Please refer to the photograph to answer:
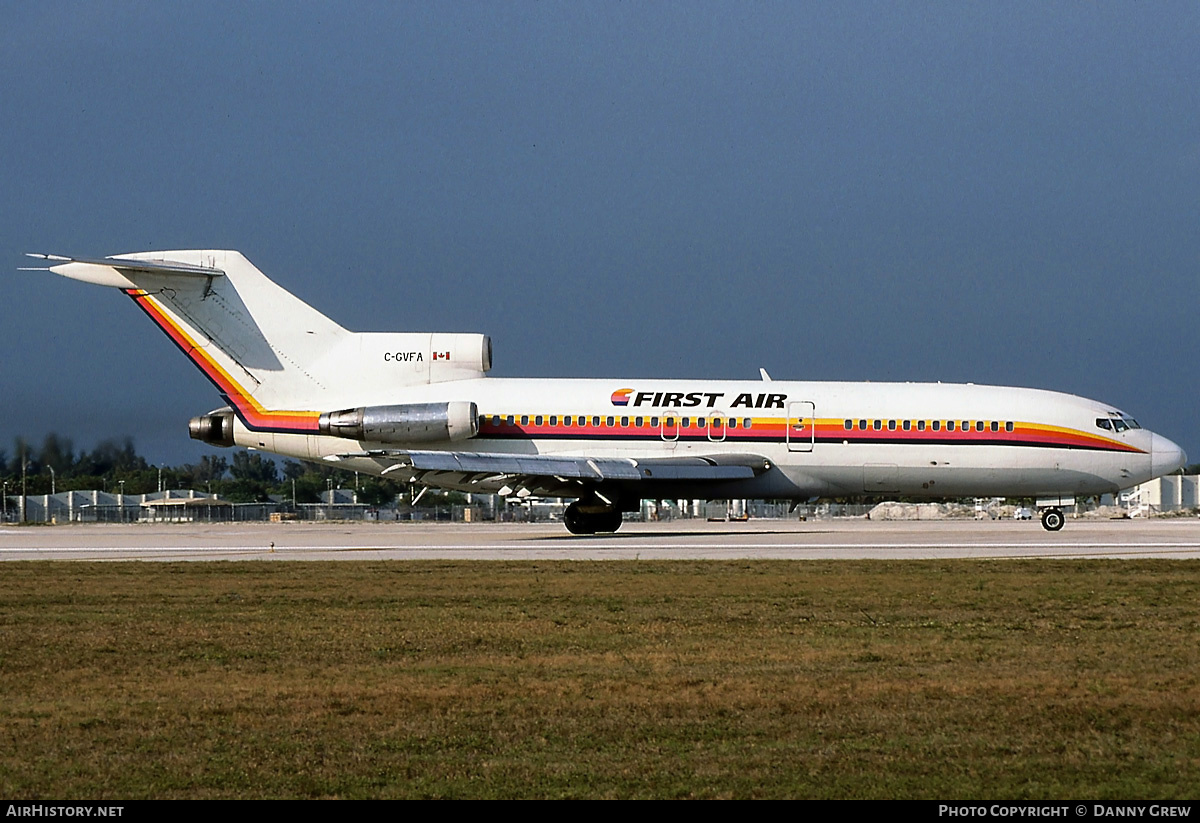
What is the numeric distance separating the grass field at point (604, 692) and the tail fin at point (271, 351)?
17.7 meters

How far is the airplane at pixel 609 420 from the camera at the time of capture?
33062 millimetres

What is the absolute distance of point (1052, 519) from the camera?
34469 mm

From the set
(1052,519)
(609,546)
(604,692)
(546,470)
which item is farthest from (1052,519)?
(604,692)

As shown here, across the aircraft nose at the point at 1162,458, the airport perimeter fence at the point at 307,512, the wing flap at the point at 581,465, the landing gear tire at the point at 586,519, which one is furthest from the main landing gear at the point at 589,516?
the airport perimeter fence at the point at 307,512

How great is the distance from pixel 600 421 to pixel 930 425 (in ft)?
28.2

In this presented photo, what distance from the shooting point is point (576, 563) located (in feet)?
69.2

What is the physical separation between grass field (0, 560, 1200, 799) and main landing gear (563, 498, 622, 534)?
53.1 feet

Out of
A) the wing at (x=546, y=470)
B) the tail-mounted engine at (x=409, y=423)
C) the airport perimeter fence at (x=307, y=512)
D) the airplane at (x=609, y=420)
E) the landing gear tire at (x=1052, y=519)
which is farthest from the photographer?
the airport perimeter fence at (x=307, y=512)

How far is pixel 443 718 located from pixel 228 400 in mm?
27806

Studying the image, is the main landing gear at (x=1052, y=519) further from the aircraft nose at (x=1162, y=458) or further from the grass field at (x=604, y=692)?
the grass field at (x=604, y=692)

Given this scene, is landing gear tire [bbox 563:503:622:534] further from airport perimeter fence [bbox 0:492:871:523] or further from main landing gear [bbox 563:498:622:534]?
airport perimeter fence [bbox 0:492:871:523]

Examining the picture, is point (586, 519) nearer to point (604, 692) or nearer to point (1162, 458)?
point (1162, 458)
